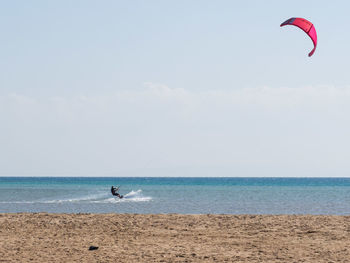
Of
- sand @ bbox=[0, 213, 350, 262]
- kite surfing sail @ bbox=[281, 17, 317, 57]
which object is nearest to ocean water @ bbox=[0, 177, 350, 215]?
sand @ bbox=[0, 213, 350, 262]

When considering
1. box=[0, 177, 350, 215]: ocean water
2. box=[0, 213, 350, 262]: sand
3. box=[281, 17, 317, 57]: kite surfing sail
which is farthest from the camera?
box=[0, 177, 350, 215]: ocean water

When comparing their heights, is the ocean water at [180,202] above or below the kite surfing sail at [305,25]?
below

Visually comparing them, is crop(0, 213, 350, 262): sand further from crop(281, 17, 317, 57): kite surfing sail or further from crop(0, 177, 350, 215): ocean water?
crop(0, 177, 350, 215): ocean water

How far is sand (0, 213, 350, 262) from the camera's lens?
1213 centimetres

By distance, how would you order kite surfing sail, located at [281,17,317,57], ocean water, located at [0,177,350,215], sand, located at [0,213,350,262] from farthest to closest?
1. ocean water, located at [0,177,350,215]
2. kite surfing sail, located at [281,17,317,57]
3. sand, located at [0,213,350,262]

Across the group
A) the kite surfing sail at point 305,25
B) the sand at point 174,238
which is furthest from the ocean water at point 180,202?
the kite surfing sail at point 305,25

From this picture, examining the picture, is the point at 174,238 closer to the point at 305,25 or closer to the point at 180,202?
the point at 305,25

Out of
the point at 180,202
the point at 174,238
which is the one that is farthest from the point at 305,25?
the point at 180,202

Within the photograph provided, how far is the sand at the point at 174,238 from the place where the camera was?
12133 mm

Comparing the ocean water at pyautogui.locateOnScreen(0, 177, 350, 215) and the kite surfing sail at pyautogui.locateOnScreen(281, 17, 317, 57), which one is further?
the ocean water at pyautogui.locateOnScreen(0, 177, 350, 215)

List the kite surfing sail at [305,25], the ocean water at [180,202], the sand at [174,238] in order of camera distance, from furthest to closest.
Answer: the ocean water at [180,202] < the kite surfing sail at [305,25] < the sand at [174,238]

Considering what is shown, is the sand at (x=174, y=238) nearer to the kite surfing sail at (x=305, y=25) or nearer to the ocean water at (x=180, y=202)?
the kite surfing sail at (x=305, y=25)

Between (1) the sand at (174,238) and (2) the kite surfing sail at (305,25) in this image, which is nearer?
(1) the sand at (174,238)

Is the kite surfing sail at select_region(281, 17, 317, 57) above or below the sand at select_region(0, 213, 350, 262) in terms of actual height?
above
